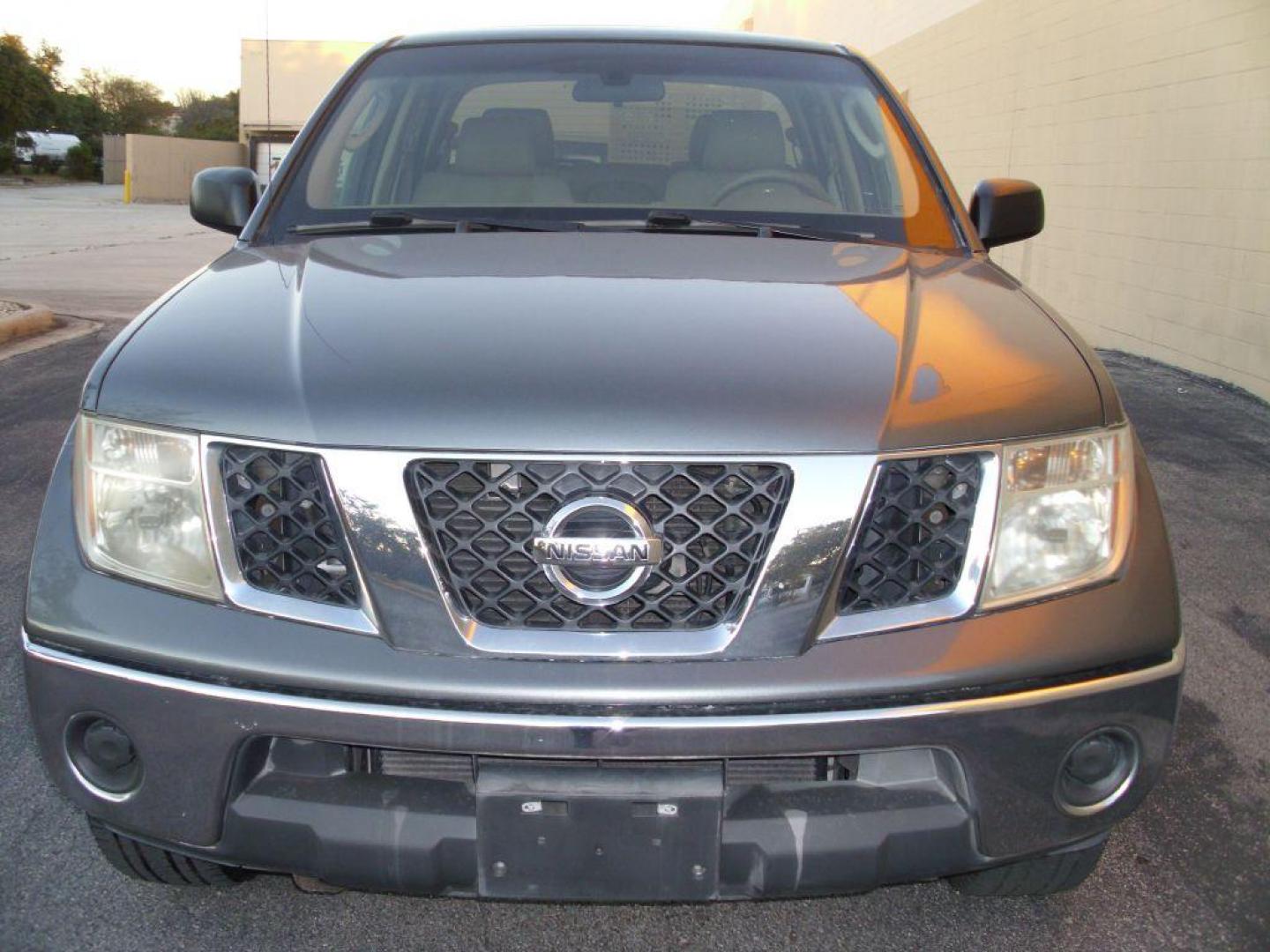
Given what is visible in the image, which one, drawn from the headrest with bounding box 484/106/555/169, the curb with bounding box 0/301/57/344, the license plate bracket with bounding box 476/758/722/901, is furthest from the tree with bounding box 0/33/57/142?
the license plate bracket with bounding box 476/758/722/901

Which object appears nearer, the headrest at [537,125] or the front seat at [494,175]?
the front seat at [494,175]

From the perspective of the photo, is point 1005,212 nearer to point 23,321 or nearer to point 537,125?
point 537,125

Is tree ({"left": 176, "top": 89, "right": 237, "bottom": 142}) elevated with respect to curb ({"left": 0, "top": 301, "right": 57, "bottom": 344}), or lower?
elevated

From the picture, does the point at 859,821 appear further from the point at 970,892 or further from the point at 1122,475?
the point at 1122,475

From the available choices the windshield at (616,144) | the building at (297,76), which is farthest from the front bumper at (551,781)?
the building at (297,76)

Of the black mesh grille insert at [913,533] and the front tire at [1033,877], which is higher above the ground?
the black mesh grille insert at [913,533]

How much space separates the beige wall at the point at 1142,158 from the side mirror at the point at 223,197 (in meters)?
6.06

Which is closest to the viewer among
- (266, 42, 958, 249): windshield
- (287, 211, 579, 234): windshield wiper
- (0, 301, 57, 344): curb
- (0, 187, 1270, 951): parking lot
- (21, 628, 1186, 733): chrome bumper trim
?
(21, 628, 1186, 733): chrome bumper trim

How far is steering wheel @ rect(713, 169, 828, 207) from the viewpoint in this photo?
10.9 feet

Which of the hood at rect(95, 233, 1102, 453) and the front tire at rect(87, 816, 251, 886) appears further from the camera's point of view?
the front tire at rect(87, 816, 251, 886)

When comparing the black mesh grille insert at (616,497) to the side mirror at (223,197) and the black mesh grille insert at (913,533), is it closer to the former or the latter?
the black mesh grille insert at (913,533)

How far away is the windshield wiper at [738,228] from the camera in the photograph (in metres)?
3.03

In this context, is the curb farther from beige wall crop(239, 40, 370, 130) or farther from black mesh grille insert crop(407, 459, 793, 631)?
beige wall crop(239, 40, 370, 130)

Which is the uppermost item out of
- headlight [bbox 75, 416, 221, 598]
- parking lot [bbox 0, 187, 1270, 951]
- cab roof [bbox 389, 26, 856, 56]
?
cab roof [bbox 389, 26, 856, 56]
